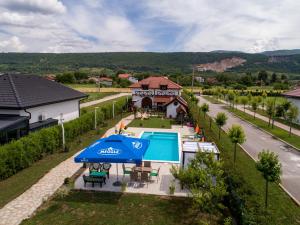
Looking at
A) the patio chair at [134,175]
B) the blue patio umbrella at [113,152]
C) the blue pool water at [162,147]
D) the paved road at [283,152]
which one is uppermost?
the blue patio umbrella at [113,152]

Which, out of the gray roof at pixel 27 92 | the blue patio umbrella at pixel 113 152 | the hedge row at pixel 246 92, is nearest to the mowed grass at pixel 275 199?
the blue patio umbrella at pixel 113 152

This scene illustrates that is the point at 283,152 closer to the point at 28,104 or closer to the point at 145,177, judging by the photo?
the point at 145,177

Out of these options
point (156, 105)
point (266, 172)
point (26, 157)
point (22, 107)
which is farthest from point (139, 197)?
point (156, 105)

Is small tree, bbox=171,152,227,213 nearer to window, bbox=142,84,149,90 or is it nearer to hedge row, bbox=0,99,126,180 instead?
hedge row, bbox=0,99,126,180

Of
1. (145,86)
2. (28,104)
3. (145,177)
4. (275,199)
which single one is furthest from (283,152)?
(145,86)

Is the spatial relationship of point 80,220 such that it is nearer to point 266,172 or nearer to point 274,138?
point 266,172

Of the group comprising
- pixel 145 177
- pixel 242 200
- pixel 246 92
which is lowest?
pixel 145 177

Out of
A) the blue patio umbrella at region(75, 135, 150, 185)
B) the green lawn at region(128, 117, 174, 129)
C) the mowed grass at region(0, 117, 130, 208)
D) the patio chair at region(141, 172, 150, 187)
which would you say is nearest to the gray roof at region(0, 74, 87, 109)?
the mowed grass at region(0, 117, 130, 208)

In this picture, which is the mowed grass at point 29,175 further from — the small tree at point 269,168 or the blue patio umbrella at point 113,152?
the small tree at point 269,168
